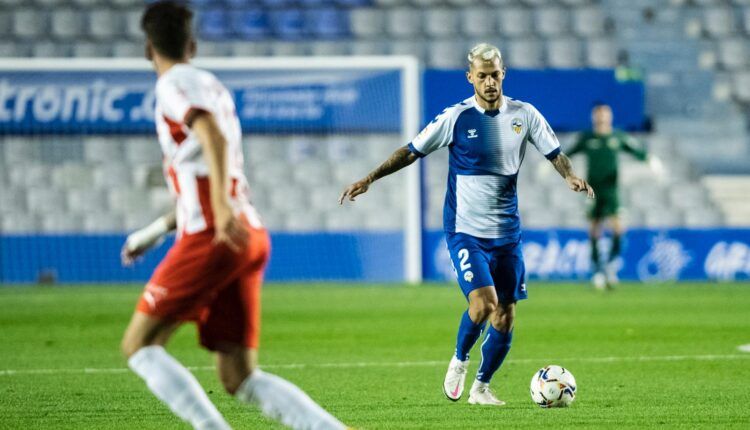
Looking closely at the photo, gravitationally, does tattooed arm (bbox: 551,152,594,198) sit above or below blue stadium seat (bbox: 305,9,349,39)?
above

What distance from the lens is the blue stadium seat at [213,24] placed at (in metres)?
22.2

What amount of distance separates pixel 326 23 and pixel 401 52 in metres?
1.31

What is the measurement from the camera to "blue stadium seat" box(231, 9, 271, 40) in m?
22.4

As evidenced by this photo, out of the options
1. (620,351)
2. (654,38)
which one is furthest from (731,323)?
(654,38)

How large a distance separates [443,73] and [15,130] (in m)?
6.10

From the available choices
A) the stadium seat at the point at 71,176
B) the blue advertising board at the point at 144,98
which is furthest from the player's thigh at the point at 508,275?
the stadium seat at the point at 71,176

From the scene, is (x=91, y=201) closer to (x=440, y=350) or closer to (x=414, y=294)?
(x=414, y=294)

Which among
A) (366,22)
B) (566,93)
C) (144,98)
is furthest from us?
(366,22)

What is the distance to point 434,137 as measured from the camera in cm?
737

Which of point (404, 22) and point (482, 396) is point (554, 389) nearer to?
point (482, 396)

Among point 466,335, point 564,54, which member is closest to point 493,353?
point 466,335

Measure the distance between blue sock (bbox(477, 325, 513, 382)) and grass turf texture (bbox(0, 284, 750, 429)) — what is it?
21 centimetres

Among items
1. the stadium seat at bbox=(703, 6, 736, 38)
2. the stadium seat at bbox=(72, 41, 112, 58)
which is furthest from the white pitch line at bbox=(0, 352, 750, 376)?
the stadium seat at bbox=(703, 6, 736, 38)

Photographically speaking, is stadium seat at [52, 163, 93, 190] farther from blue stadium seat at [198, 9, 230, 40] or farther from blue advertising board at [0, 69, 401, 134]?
blue stadium seat at [198, 9, 230, 40]
